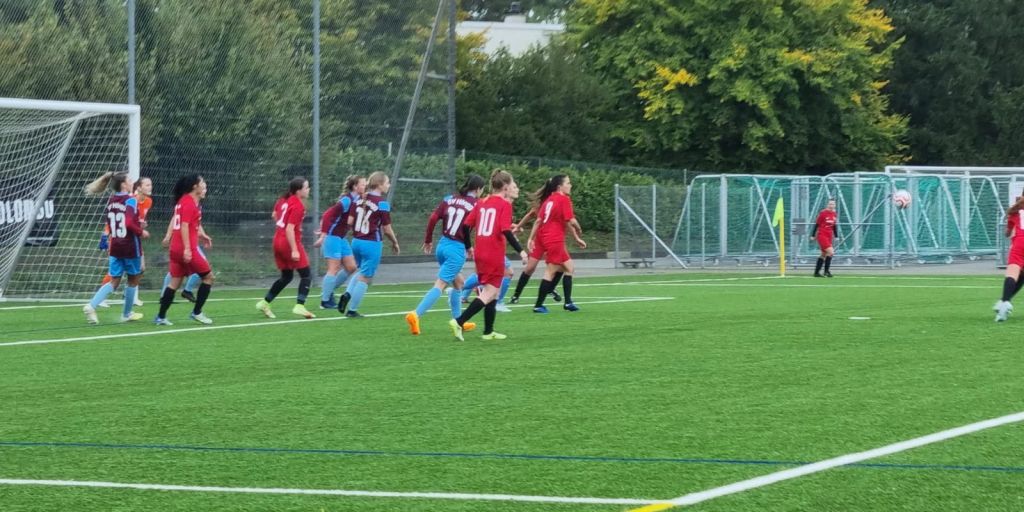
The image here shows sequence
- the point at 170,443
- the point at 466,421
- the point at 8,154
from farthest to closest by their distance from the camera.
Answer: the point at 8,154, the point at 466,421, the point at 170,443

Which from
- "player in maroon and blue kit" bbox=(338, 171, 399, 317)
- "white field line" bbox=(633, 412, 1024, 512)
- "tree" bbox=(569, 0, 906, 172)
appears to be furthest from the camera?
"tree" bbox=(569, 0, 906, 172)

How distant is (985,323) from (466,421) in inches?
375

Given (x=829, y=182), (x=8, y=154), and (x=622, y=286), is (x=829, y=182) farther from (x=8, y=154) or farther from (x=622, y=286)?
(x=8, y=154)

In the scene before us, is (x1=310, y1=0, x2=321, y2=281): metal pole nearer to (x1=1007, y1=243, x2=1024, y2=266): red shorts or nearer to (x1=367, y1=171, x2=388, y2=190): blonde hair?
(x1=367, y1=171, x2=388, y2=190): blonde hair

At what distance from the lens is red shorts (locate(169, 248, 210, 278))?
16609 mm

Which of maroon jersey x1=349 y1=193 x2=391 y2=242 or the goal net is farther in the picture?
the goal net

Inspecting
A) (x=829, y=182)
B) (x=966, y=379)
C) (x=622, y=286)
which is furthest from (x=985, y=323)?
(x=829, y=182)

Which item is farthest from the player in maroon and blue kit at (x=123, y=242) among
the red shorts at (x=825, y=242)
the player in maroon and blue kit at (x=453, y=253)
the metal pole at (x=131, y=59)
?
the red shorts at (x=825, y=242)

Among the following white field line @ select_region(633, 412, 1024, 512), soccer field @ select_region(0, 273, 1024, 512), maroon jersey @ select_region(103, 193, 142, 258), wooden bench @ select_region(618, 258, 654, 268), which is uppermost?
maroon jersey @ select_region(103, 193, 142, 258)

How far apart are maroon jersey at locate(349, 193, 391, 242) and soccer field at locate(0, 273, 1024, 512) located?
147 cm

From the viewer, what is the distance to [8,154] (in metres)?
22.4

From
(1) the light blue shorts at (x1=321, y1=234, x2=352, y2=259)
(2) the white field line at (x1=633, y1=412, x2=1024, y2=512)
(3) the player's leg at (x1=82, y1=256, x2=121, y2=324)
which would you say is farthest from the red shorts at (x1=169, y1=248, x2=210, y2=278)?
(2) the white field line at (x1=633, y1=412, x2=1024, y2=512)

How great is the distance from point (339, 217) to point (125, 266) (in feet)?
9.83

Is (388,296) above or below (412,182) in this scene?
below
